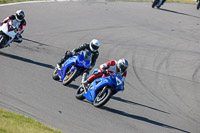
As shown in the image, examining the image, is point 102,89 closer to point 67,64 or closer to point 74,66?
point 74,66

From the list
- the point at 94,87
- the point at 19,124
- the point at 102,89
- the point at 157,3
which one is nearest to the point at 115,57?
the point at 94,87

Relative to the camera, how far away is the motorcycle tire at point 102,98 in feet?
37.4

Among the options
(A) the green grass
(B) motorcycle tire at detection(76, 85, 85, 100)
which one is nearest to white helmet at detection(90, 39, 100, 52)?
(B) motorcycle tire at detection(76, 85, 85, 100)

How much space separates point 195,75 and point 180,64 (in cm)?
158

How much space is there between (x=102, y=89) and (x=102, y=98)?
28 centimetres

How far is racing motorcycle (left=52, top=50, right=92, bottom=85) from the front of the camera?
42.4 ft

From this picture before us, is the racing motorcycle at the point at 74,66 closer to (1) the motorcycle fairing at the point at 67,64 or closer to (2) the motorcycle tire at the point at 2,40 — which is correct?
(1) the motorcycle fairing at the point at 67,64

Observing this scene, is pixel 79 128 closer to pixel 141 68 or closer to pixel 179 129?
pixel 179 129

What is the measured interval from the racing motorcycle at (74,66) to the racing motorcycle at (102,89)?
0.89 meters

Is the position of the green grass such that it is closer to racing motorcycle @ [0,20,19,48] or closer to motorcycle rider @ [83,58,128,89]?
motorcycle rider @ [83,58,128,89]

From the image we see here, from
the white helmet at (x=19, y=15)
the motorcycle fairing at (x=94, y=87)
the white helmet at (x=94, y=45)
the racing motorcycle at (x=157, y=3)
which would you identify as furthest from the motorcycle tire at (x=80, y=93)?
the racing motorcycle at (x=157, y=3)

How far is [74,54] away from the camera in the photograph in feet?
43.7

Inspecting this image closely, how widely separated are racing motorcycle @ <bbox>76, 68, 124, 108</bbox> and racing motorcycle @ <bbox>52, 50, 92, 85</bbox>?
895 millimetres

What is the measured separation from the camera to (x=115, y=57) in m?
18.8
